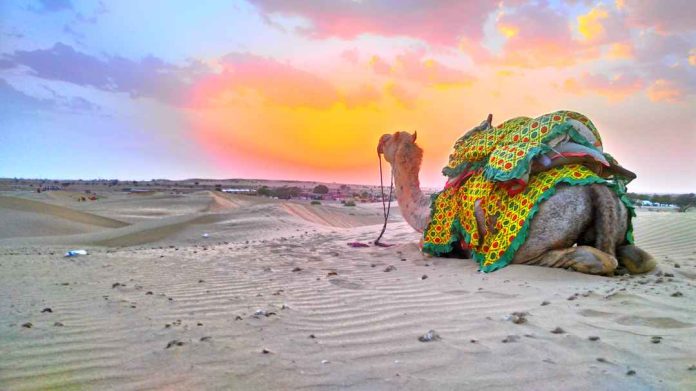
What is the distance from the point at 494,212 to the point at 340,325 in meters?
3.26

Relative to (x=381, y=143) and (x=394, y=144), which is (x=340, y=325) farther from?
(x=381, y=143)

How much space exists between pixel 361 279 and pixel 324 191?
40.5 metres

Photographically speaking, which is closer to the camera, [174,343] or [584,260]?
[174,343]

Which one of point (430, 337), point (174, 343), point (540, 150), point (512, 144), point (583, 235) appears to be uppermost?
point (512, 144)

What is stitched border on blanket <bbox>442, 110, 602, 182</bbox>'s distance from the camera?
5.73 meters

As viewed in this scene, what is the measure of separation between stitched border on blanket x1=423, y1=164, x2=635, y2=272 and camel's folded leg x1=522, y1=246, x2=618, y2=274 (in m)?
0.42

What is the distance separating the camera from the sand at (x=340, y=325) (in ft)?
8.61

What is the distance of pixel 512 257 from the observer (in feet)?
18.8

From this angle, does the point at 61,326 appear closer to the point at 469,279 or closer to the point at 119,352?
the point at 119,352

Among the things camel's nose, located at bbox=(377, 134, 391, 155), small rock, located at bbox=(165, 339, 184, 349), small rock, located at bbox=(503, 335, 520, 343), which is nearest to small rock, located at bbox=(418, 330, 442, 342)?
small rock, located at bbox=(503, 335, 520, 343)

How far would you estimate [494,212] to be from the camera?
6094mm

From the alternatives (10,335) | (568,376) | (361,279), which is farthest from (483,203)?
(10,335)

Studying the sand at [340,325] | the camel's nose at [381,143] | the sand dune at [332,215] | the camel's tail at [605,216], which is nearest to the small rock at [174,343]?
the sand at [340,325]

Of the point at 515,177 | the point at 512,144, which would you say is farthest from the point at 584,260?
the point at 512,144
